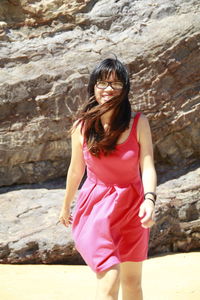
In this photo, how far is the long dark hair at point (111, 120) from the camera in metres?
3.09

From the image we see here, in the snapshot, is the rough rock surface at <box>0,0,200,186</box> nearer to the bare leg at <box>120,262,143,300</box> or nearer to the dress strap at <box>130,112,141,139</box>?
the dress strap at <box>130,112,141,139</box>

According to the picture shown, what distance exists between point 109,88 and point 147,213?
76 centimetres

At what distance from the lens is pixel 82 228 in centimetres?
312

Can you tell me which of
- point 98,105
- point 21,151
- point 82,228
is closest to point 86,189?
point 82,228

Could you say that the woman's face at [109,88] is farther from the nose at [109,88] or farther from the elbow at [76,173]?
the elbow at [76,173]

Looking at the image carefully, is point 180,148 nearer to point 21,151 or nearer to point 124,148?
point 21,151

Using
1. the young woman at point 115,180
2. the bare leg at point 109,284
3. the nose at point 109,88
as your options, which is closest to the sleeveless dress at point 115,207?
the young woman at point 115,180

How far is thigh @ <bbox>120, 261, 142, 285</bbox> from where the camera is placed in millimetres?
3133

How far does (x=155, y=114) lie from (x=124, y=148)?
4370 mm

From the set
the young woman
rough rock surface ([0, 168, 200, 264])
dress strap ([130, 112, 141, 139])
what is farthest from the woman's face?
rough rock surface ([0, 168, 200, 264])

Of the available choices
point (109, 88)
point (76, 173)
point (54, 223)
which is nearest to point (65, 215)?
point (76, 173)

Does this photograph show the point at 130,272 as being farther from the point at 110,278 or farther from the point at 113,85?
the point at 113,85

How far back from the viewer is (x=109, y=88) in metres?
3.17

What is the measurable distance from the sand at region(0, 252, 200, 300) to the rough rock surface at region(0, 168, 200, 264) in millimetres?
182
